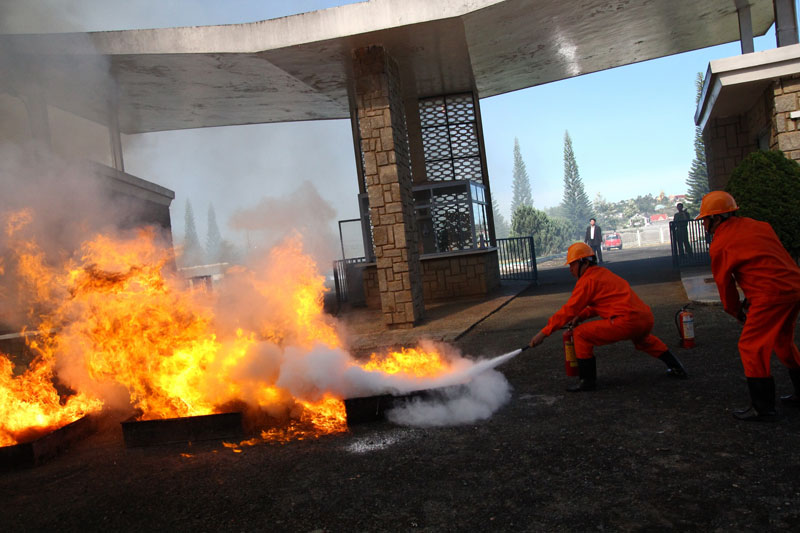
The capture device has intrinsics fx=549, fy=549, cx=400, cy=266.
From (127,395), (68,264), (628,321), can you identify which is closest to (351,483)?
(628,321)

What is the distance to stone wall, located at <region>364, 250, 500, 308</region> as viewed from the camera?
47.1 feet

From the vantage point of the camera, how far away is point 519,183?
409 feet

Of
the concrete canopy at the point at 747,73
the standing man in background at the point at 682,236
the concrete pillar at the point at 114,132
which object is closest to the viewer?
the concrete canopy at the point at 747,73

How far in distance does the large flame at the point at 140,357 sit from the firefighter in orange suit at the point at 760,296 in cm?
282

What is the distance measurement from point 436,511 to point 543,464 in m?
0.89

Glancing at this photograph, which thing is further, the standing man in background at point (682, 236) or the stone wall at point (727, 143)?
the standing man in background at point (682, 236)

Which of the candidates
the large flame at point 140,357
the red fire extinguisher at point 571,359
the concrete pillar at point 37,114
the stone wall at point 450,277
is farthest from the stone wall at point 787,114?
the concrete pillar at point 37,114

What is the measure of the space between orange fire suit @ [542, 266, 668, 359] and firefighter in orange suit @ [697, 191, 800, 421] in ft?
3.01

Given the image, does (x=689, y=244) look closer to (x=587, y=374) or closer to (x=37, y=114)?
(x=587, y=374)

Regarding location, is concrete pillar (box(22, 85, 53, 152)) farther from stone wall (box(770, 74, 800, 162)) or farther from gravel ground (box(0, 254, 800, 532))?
stone wall (box(770, 74, 800, 162))

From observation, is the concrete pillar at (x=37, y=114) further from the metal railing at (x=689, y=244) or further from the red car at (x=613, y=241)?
the red car at (x=613, y=241)

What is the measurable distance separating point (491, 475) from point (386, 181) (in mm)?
7334

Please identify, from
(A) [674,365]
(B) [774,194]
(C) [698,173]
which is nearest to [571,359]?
(A) [674,365]

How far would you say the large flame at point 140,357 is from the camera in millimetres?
5137
